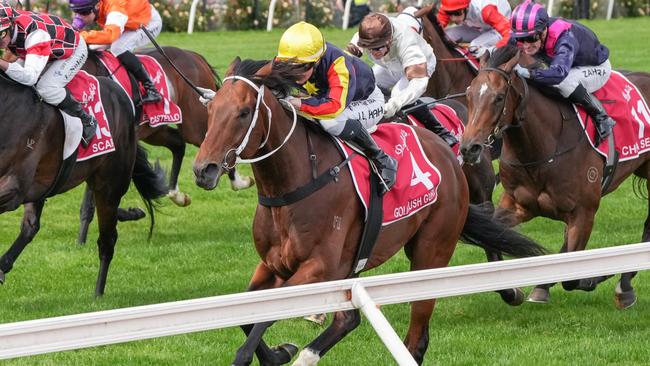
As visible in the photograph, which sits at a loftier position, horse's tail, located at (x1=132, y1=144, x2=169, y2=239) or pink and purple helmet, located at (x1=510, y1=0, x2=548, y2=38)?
pink and purple helmet, located at (x1=510, y1=0, x2=548, y2=38)

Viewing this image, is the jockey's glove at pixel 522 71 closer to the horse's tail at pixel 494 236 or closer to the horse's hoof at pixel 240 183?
the horse's tail at pixel 494 236

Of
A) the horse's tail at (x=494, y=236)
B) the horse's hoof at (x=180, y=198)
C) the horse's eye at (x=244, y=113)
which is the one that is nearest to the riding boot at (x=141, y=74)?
the horse's hoof at (x=180, y=198)

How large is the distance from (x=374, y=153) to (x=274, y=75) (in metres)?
0.69

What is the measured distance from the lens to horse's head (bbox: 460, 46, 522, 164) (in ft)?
21.5

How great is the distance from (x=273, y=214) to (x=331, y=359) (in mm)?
1060

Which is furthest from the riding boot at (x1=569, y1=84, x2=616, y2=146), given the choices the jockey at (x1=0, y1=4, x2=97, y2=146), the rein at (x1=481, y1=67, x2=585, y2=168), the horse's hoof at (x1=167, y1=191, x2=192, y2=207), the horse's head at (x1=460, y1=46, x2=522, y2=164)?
the horse's hoof at (x1=167, y1=191, x2=192, y2=207)

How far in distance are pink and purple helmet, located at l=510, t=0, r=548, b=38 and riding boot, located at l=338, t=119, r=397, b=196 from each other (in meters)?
1.69

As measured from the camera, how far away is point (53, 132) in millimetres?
7250

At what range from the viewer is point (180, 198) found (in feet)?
33.4

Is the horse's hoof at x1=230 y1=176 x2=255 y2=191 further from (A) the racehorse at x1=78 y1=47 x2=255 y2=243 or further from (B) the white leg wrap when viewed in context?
(B) the white leg wrap

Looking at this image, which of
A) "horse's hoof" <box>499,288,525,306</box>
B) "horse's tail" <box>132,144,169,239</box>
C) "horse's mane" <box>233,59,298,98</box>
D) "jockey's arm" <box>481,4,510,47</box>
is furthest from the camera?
"jockey's arm" <box>481,4,510,47</box>

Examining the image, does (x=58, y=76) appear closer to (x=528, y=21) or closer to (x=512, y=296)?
(x=528, y=21)

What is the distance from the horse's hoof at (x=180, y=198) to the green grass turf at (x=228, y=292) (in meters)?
0.14

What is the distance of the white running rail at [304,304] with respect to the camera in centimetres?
368
